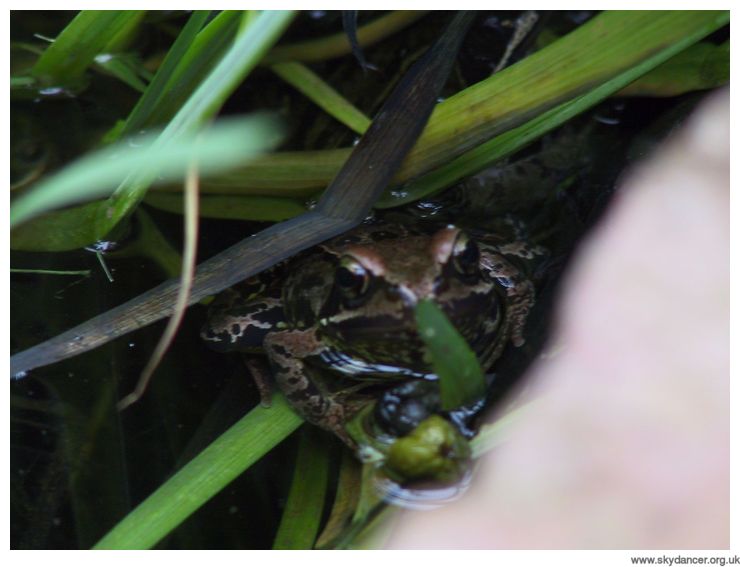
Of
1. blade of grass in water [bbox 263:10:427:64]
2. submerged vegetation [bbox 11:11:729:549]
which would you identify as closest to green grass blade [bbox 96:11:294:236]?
submerged vegetation [bbox 11:11:729:549]

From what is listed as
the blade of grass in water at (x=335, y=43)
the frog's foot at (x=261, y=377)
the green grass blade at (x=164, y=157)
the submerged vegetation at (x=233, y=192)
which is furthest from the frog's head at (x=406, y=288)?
the blade of grass in water at (x=335, y=43)

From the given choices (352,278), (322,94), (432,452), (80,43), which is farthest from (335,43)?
(432,452)

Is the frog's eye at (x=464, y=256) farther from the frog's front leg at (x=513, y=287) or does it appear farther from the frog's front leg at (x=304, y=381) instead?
the frog's front leg at (x=304, y=381)

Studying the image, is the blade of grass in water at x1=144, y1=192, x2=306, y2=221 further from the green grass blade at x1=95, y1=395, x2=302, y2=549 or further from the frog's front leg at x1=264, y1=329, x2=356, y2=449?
the green grass blade at x1=95, y1=395, x2=302, y2=549

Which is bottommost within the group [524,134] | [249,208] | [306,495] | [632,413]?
[306,495]

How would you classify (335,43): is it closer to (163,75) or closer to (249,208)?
(249,208)

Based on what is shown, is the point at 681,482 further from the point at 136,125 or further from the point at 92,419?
the point at 136,125

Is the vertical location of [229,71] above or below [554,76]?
above
